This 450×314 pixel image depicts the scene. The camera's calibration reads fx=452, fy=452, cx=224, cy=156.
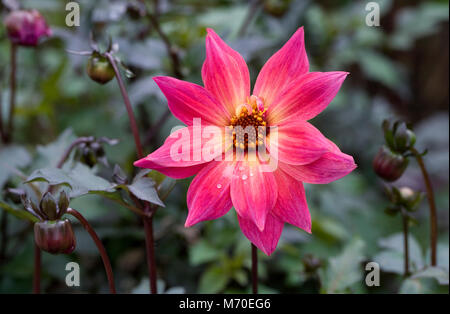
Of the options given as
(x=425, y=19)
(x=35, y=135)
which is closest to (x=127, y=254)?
(x=35, y=135)

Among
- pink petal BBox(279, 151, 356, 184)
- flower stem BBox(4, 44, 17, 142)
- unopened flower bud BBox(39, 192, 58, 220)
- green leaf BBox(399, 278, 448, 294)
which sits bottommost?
green leaf BBox(399, 278, 448, 294)

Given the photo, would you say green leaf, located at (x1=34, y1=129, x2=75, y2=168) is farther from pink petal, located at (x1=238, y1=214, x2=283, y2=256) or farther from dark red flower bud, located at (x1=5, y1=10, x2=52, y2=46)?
pink petal, located at (x1=238, y1=214, x2=283, y2=256)

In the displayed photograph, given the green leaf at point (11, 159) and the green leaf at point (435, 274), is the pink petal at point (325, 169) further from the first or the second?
the green leaf at point (11, 159)

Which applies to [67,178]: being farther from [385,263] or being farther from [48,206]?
[385,263]

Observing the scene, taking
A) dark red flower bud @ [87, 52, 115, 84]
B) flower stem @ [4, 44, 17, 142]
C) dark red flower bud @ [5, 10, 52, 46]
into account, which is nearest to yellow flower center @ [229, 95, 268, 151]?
dark red flower bud @ [87, 52, 115, 84]

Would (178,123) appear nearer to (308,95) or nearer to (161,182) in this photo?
(161,182)

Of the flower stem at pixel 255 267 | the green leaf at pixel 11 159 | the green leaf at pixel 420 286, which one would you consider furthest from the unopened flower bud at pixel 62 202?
the green leaf at pixel 420 286

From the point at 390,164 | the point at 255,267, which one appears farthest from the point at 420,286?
the point at 255,267
